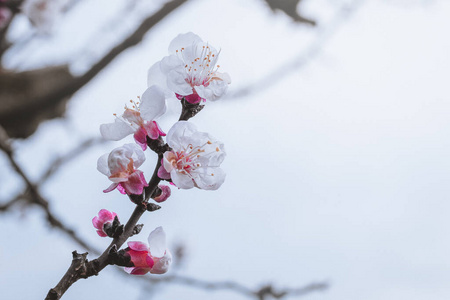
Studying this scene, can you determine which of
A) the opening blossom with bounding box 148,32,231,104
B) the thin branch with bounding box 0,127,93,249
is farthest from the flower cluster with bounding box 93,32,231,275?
the thin branch with bounding box 0,127,93,249

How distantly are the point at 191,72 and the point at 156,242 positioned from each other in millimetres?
213

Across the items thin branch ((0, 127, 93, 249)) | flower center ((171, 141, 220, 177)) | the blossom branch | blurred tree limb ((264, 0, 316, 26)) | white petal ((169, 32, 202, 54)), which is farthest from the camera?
blurred tree limb ((264, 0, 316, 26))

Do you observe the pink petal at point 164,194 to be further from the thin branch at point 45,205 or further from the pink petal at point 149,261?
the thin branch at point 45,205

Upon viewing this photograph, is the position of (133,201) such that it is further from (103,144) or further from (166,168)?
(103,144)

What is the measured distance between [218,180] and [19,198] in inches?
41.7

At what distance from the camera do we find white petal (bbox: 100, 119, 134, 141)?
1.78 ft

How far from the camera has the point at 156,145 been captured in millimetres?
539

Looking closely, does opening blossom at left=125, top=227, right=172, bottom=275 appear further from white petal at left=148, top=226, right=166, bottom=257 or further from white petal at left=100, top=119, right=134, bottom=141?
white petal at left=100, top=119, right=134, bottom=141

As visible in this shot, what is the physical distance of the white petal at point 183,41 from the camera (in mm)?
614

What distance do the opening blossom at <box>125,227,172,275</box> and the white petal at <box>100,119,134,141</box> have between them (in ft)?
0.40

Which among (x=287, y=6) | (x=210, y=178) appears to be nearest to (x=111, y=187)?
(x=210, y=178)

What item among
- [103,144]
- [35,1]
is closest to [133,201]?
[103,144]

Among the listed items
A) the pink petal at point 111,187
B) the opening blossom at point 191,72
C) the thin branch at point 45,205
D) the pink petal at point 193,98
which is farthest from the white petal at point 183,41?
the thin branch at point 45,205

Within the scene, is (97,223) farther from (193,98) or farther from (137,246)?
(193,98)
